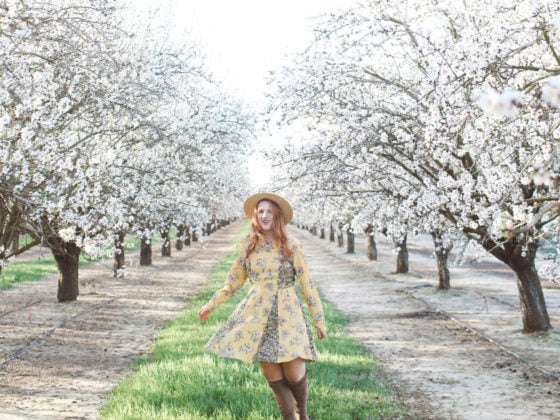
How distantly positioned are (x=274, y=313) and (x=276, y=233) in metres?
0.69

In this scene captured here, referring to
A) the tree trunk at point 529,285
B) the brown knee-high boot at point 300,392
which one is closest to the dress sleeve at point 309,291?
the brown knee-high boot at point 300,392

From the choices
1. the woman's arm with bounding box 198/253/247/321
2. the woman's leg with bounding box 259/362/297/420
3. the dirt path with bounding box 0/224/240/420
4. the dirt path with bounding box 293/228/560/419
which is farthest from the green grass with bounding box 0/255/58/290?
the woman's leg with bounding box 259/362/297/420

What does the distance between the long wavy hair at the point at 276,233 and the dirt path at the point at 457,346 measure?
2.55m

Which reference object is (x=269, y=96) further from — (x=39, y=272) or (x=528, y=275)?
(x=39, y=272)

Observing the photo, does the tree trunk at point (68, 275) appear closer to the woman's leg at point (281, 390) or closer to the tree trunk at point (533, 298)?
the tree trunk at point (533, 298)

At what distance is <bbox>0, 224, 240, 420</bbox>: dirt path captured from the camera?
7259 millimetres

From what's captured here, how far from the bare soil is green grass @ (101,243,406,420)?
0.37 metres

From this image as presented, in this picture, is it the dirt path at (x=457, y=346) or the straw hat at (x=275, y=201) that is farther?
the dirt path at (x=457, y=346)

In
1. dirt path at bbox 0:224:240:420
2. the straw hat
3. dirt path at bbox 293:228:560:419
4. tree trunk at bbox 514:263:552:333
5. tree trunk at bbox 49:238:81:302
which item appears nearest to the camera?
the straw hat

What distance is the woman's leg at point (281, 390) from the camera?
16.1 feet

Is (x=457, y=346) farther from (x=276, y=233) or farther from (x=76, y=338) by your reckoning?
(x=76, y=338)

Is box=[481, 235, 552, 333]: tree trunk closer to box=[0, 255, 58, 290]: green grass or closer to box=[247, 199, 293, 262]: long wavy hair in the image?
box=[247, 199, 293, 262]: long wavy hair

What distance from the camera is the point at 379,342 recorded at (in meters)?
10.9

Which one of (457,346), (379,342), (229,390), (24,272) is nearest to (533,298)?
(457,346)
